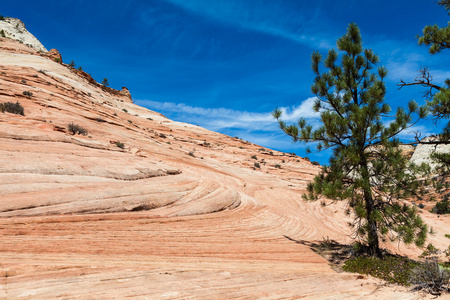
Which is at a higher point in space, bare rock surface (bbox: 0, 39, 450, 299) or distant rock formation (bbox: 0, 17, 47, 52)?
distant rock formation (bbox: 0, 17, 47, 52)

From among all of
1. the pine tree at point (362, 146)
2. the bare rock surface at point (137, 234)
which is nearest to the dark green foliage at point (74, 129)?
the bare rock surface at point (137, 234)

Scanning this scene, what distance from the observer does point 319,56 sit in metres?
12.2

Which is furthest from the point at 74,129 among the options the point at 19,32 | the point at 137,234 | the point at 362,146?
the point at 19,32

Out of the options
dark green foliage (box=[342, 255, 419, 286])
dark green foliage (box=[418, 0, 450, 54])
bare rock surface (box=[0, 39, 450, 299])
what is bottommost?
dark green foliage (box=[342, 255, 419, 286])

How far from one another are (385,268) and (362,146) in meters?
4.32

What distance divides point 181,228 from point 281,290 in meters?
4.28

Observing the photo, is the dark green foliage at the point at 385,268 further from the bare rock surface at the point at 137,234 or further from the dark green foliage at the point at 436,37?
the dark green foliage at the point at 436,37

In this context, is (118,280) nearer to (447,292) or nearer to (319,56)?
(447,292)

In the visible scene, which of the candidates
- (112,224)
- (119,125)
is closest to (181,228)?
(112,224)

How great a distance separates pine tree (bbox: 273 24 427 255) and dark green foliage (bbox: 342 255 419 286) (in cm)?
134

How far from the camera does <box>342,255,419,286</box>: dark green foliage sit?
804 centimetres

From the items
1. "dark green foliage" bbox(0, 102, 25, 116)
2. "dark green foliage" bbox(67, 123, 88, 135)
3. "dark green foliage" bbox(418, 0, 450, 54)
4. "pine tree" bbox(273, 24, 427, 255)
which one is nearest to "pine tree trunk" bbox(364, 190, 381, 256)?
"pine tree" bbox(273, 24, 427, 255)

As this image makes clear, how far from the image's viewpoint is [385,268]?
8727 millimetres

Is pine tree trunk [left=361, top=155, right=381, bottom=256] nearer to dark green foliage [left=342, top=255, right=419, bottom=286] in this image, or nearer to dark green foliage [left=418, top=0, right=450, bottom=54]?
dark green foliage [left=342, top=255, right=419, bottom=286]
